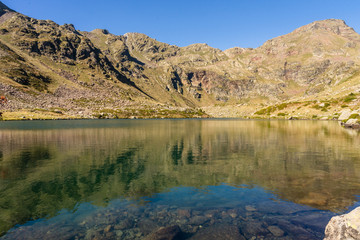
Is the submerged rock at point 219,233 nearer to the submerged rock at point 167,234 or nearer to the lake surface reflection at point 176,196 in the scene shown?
the lake surface reflection at point 176,196

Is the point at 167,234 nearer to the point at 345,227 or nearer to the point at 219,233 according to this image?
the point at 219,233

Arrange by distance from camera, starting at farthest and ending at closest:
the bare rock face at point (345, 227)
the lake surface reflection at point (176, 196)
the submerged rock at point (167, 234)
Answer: the lake surface reflection at point (176, 196)
the submerged rock at point (167, 234)
the bare rock face at point (345, 227)

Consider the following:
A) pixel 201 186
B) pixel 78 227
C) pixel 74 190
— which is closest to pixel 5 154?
pixel 74 190

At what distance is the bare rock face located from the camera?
10031 millimetres

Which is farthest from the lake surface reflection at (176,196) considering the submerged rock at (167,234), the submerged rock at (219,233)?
the submerged rock at (167,234)

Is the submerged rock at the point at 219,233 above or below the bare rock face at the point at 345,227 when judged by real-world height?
below

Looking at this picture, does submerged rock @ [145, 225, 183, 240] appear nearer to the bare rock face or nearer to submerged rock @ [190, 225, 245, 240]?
submerged rock @ [190, 225, 245, 240]

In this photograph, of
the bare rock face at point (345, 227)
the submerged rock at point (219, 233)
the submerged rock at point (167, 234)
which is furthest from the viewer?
the submerged rock at point (219, 233)

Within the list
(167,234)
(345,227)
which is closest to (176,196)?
(167,234)

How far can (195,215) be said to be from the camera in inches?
653

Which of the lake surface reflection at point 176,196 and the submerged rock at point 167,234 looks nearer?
the submerged rock at point 167,234

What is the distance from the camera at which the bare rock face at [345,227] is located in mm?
10031

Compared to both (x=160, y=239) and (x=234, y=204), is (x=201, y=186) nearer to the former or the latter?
(x=234, y=204)

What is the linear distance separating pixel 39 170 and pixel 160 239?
77.9ft
